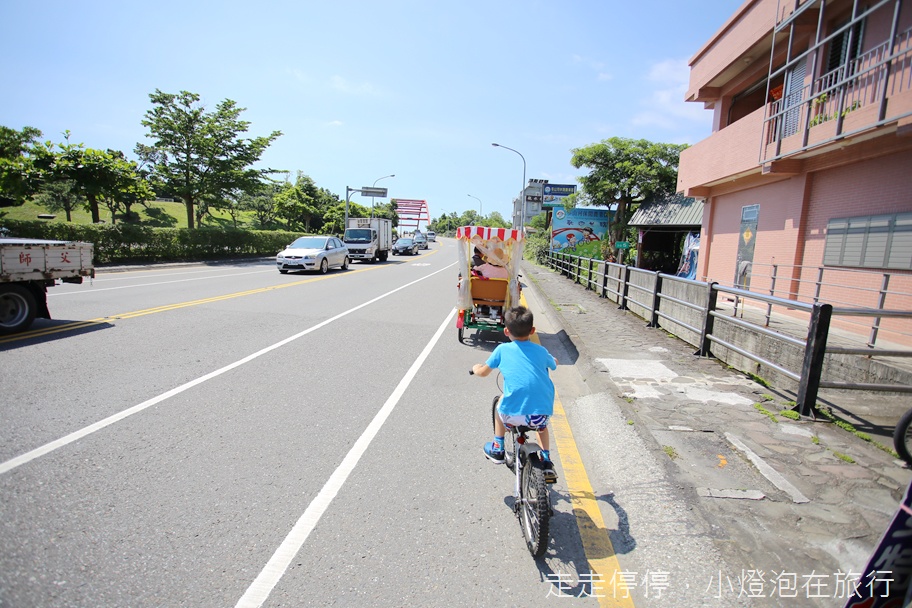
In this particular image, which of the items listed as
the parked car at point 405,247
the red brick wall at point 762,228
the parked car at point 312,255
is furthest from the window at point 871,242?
the parked car at point 405,247

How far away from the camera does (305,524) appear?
3051mm

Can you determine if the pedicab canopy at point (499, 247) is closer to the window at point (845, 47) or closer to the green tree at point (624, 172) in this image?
the window at point (845, 47)

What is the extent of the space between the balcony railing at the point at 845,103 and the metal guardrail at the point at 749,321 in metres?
3.46

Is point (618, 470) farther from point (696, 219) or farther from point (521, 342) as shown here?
point (696, 219)

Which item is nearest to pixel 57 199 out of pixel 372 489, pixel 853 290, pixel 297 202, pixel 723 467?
pixel 297 202

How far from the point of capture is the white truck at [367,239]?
100 feet

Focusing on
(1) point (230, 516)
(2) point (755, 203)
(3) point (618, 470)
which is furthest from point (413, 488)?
(2) point (755, 203)

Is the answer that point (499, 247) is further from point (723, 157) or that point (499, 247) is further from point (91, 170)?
point (91, 170)

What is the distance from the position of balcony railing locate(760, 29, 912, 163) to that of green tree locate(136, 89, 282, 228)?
1108 inches

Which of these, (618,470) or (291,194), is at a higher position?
(291,194)

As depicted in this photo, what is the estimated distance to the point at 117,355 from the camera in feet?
21.6

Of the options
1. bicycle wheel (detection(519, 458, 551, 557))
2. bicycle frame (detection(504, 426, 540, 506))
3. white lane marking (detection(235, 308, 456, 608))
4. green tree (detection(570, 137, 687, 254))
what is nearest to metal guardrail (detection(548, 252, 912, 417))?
bicycle frame (detection(504, 426, 540, 506))

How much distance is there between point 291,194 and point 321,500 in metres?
58.2

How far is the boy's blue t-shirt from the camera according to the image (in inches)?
127
